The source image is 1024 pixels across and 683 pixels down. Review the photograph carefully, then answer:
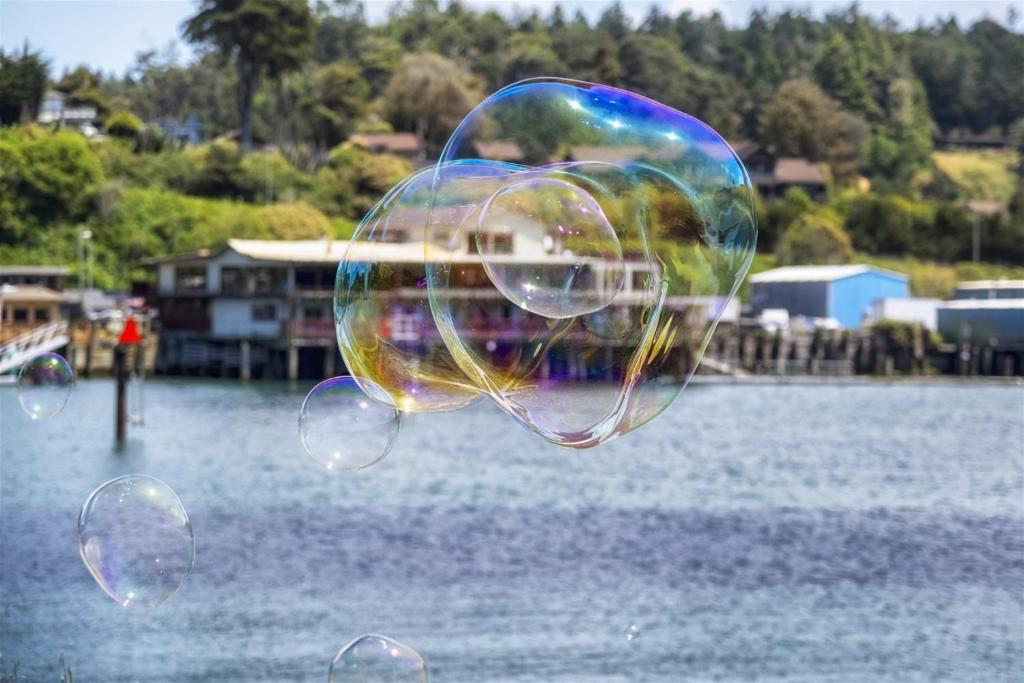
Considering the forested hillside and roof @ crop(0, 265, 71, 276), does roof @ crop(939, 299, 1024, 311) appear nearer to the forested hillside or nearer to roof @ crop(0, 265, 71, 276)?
the forested hillside

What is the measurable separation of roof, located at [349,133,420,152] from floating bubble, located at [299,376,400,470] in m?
79.2

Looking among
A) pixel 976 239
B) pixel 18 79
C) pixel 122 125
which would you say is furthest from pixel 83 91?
pixel 18 79

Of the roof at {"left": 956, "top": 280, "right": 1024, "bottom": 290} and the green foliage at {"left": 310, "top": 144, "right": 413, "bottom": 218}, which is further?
the green foliage at {"left": 310, "top": 144, "right": 413, "bottom": 218}

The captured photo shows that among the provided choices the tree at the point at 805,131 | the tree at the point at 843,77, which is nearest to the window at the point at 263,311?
the tree at the point at 805,131

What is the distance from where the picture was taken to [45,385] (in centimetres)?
1881

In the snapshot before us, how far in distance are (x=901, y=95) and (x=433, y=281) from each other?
131366mm

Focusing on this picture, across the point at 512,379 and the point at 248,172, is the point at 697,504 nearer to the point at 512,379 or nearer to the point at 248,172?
the point at 512,379

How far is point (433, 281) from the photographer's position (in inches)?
371

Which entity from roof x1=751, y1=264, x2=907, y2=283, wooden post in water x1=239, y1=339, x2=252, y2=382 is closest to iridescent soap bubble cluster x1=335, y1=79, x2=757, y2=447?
wooden post in water x1=239, y1=339, x2=252, y2=382

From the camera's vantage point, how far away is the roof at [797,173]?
10025 cm

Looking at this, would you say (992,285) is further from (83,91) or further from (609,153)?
(609,153)

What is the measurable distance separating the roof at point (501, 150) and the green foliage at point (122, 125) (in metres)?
76.6

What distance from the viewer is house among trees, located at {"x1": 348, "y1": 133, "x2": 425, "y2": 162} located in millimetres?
91500

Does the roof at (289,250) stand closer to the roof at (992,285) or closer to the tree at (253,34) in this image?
the tree at (253,34)
